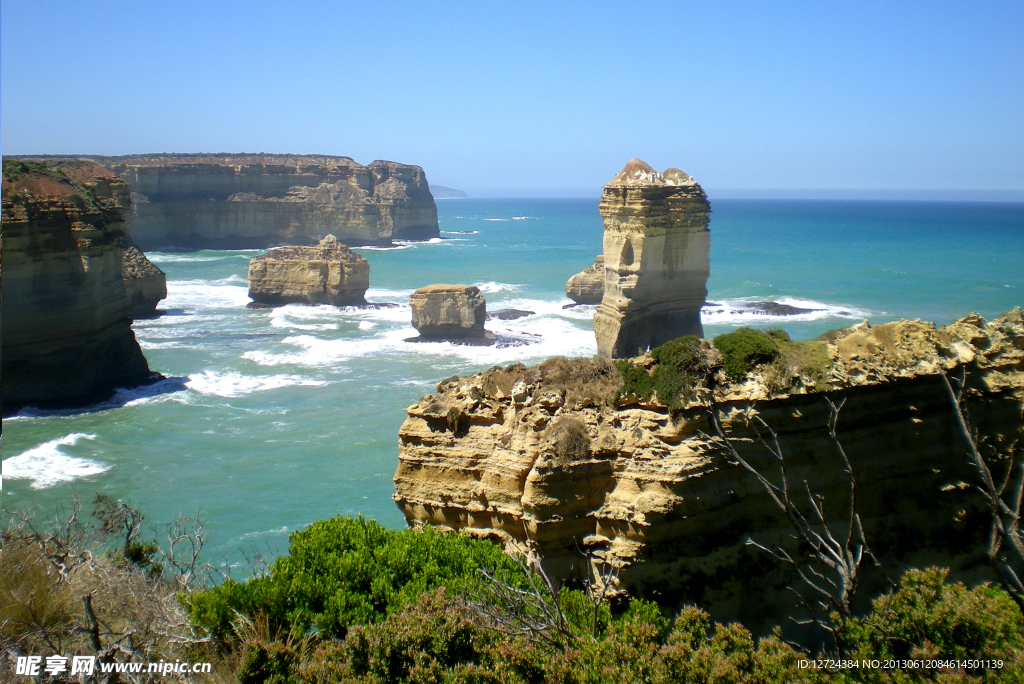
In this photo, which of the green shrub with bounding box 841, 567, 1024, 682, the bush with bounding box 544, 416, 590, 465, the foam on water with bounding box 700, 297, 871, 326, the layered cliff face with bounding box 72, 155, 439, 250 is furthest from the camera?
the layered cliff face with bounding box 72, 155, 439, 250

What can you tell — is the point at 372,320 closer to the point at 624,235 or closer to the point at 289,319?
the point at 289,319

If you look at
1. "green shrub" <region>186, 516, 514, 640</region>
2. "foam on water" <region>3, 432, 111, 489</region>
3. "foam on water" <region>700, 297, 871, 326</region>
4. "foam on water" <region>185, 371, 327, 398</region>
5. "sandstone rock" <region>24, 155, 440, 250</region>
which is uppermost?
"sandstone rock" <region>24, 155, 440, 250</region>

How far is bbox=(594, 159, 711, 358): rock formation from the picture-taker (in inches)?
1095

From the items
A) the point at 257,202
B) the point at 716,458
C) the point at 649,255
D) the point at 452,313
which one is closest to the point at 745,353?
the point at 716,458

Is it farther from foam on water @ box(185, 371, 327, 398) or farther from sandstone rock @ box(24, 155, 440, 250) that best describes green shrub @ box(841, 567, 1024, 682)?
sandstone rock @ box(24, 155, 440, 250)

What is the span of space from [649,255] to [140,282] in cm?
2819

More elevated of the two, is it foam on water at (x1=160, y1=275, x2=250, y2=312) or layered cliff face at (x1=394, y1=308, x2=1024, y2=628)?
layered cliff face at (x1=394, y1=308, x2=1024, y2=628)

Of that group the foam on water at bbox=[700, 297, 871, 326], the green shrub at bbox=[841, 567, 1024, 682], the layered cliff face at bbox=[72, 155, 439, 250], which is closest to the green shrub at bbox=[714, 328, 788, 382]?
the green shrub at bbox=[841, 567, 1024, 682]

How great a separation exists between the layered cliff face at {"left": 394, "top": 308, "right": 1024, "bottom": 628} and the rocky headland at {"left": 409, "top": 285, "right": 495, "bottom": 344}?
24.6m

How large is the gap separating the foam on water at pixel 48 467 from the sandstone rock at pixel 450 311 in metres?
17.2

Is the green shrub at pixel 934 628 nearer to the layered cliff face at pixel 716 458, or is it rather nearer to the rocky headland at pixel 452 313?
the layered cliff face at pixel 716 458

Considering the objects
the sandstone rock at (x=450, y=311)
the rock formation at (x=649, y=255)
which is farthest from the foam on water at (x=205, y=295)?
the rock formation at (x=649, y=255)

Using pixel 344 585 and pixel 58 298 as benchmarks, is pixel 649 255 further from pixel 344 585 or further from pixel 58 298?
pixel 344 585

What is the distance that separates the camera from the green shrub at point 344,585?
879 cm
